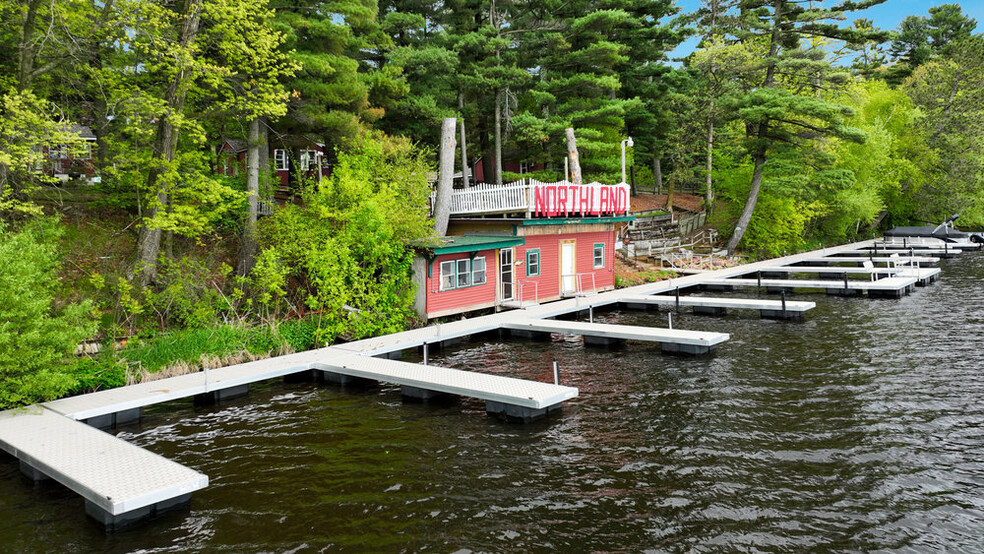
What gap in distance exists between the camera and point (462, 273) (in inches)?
911

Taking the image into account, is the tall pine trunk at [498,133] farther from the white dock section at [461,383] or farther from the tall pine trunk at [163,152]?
the white dock section at [461,383]

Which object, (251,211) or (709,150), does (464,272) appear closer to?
(251,211)

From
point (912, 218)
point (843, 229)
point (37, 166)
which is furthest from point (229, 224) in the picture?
point (912, 218)

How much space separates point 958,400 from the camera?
1374cm

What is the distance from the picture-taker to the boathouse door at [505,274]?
25.0 m

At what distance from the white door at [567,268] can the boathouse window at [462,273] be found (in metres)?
4.88

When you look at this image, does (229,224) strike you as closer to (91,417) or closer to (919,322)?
(91,417)

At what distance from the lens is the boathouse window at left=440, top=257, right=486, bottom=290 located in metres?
22.4

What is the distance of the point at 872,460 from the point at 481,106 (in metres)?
32.5

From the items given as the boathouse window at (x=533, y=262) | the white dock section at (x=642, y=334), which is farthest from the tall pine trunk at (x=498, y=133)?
the white dock section at (x=642, y=334)

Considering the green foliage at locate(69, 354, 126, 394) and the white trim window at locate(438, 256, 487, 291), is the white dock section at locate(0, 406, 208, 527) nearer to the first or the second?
the green foliage at locate(69, 354, 126, 394)

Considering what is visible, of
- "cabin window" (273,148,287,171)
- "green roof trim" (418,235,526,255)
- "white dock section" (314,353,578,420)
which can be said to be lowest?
"white dock section" (314,353,578,420)

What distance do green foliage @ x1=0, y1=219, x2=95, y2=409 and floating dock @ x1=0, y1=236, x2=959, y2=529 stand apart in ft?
1.57

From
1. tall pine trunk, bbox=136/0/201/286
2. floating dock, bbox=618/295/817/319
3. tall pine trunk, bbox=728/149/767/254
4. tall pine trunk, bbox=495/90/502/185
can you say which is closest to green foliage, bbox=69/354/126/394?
tall pine trunk, bbox=136/0/201/286
